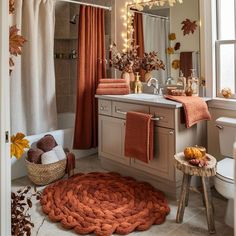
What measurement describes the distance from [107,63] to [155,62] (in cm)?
85

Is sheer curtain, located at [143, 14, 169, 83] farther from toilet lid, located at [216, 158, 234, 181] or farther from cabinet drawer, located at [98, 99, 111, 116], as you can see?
toilet lid, located at [216, 158, 234, 181]

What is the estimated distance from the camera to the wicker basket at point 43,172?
9.65ft

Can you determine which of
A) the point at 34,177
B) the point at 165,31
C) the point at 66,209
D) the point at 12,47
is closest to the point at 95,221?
the point at 66,209

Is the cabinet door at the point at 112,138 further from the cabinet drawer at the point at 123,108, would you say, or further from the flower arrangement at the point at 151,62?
the flower arrangement at the point at 151,62

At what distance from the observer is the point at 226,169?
2232 mm

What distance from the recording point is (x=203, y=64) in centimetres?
296

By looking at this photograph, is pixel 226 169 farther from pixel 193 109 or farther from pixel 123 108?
pixel 123 108

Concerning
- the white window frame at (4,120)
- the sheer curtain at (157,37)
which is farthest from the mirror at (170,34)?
the white window frame at (4,120)

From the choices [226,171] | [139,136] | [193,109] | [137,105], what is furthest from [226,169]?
[137,105]

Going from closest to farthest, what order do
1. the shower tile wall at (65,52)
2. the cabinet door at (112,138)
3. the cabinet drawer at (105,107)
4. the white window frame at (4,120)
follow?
1. the white window frame at (4,120)
2. the cabinet door at (112,138)
3. the cabinet drawer at (105,107)
4. the shower tile wall at (65,52)

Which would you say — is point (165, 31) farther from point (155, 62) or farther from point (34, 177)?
point (34, 177)

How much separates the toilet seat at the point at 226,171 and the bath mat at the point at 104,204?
558 mm

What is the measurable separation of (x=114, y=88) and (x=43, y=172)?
1173mm

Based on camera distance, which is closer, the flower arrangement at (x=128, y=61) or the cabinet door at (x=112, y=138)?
the cabinet door at (x=112, y=138)
